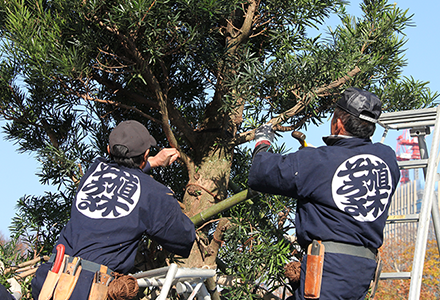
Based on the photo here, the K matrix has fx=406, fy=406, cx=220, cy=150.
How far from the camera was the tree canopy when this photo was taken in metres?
2.72

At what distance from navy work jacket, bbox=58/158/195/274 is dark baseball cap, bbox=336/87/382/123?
1.08 meters

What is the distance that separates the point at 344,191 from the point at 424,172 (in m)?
0.88

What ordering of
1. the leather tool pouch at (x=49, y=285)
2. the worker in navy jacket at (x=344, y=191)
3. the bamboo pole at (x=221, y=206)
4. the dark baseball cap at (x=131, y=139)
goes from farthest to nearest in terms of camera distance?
the bamboo pole at (x=221, y=206), the dark baseball cap at (x=131, y=139), the worker in navy jacket at (x=344, y=191), the leather tool pouch at (x=49, y=285)

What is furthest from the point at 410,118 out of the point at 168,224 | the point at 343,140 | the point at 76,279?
the point at 76,279

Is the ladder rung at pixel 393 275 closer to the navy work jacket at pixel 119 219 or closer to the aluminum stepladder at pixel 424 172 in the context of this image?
the aluminum stepladder at pixel 424 172

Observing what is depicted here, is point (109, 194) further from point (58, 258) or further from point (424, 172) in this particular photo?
point (424, 172)

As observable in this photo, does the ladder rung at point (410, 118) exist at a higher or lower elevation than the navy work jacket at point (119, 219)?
higher

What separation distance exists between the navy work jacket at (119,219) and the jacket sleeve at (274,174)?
468mm

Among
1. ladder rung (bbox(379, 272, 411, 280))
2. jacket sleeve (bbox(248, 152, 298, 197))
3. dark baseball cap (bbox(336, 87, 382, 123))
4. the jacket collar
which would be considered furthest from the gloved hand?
ladder rung (bbox(379, 272, 411, 280))

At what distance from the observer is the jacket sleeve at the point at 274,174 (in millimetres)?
2072

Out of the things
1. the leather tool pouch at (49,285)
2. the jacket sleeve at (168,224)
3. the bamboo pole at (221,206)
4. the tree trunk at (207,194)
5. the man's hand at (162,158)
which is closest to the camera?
the leather tool pouch at (49,285)

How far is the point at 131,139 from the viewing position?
2.24m

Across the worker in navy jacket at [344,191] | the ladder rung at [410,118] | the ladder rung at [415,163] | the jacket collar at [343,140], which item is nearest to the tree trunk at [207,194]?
the worker in navy jacket at [344,191]

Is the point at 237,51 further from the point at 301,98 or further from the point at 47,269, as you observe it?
the point at 47,269
